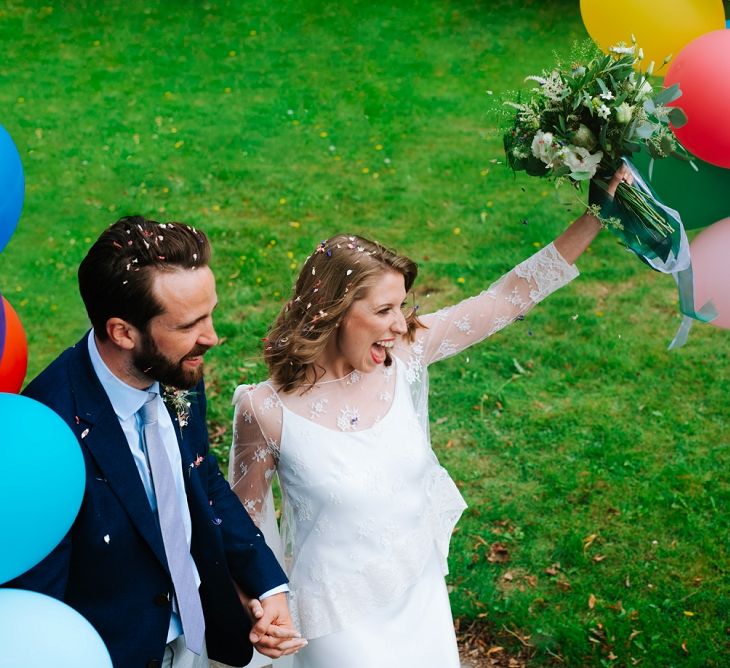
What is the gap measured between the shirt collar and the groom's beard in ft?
0.22

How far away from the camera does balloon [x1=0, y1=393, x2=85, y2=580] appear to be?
8.32 feet

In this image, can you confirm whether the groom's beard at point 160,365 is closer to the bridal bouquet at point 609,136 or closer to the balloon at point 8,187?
the balloon at point 8,187

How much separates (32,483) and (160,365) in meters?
0.58

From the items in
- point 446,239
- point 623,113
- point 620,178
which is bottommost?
point 446,239

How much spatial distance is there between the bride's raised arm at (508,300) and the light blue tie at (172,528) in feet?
3.80

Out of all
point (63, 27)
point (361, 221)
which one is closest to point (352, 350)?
point (361, 221)

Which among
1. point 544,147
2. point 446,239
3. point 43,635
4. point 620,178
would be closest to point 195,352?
point 43,635

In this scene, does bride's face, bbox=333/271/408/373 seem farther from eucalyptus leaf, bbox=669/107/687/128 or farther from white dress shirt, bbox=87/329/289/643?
eucalyptus leaf, bbox=669/107/687/128

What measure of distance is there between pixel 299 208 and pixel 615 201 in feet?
19.8

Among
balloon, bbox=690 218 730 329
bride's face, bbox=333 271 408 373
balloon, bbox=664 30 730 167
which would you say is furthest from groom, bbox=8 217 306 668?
balloon, bbox=690 218 730 329

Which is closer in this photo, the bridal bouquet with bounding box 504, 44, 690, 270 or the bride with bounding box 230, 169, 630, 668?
the bridal bouquet with bounding box 504, 44, 690, 270

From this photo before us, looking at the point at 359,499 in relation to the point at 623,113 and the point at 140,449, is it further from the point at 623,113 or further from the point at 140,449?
the point at 623,113

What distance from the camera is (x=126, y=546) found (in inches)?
117

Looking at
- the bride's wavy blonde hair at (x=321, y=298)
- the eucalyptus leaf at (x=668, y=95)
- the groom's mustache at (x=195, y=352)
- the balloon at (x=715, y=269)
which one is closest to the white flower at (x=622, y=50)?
the eucalyptus leaf at (x=668, y=95)
